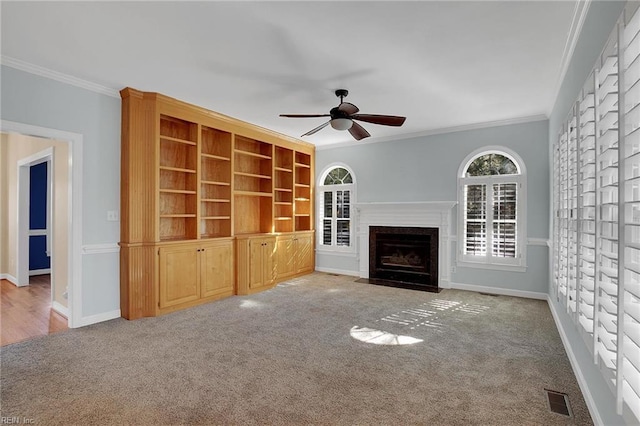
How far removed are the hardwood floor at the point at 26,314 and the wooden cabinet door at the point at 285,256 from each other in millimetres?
3139

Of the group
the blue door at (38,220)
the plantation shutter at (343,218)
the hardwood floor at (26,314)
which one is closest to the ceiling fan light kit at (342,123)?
the plantation shutter at (343,218)

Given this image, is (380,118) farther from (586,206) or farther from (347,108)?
(586,206)

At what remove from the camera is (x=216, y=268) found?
4.88 m

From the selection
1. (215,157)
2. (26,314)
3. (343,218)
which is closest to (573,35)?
(215,157)

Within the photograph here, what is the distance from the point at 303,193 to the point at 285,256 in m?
1.58

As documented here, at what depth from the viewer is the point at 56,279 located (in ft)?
14.4

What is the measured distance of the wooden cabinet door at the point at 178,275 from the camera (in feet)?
13.7

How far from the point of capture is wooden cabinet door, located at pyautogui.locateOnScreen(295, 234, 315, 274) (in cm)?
656

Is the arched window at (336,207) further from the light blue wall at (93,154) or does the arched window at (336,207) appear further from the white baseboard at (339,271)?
the light blue wall at (93,154)

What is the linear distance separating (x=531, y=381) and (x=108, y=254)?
177 inches

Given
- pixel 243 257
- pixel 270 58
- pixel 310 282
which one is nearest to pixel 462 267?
pixel 310 282

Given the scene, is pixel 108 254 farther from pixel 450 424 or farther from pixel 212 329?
pixel 450 424

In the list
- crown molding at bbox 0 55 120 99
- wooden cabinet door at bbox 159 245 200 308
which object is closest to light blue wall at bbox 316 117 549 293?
wooden cabinet door at bbox 159 245 200 308

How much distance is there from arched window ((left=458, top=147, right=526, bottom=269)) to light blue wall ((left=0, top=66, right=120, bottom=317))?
514cm
